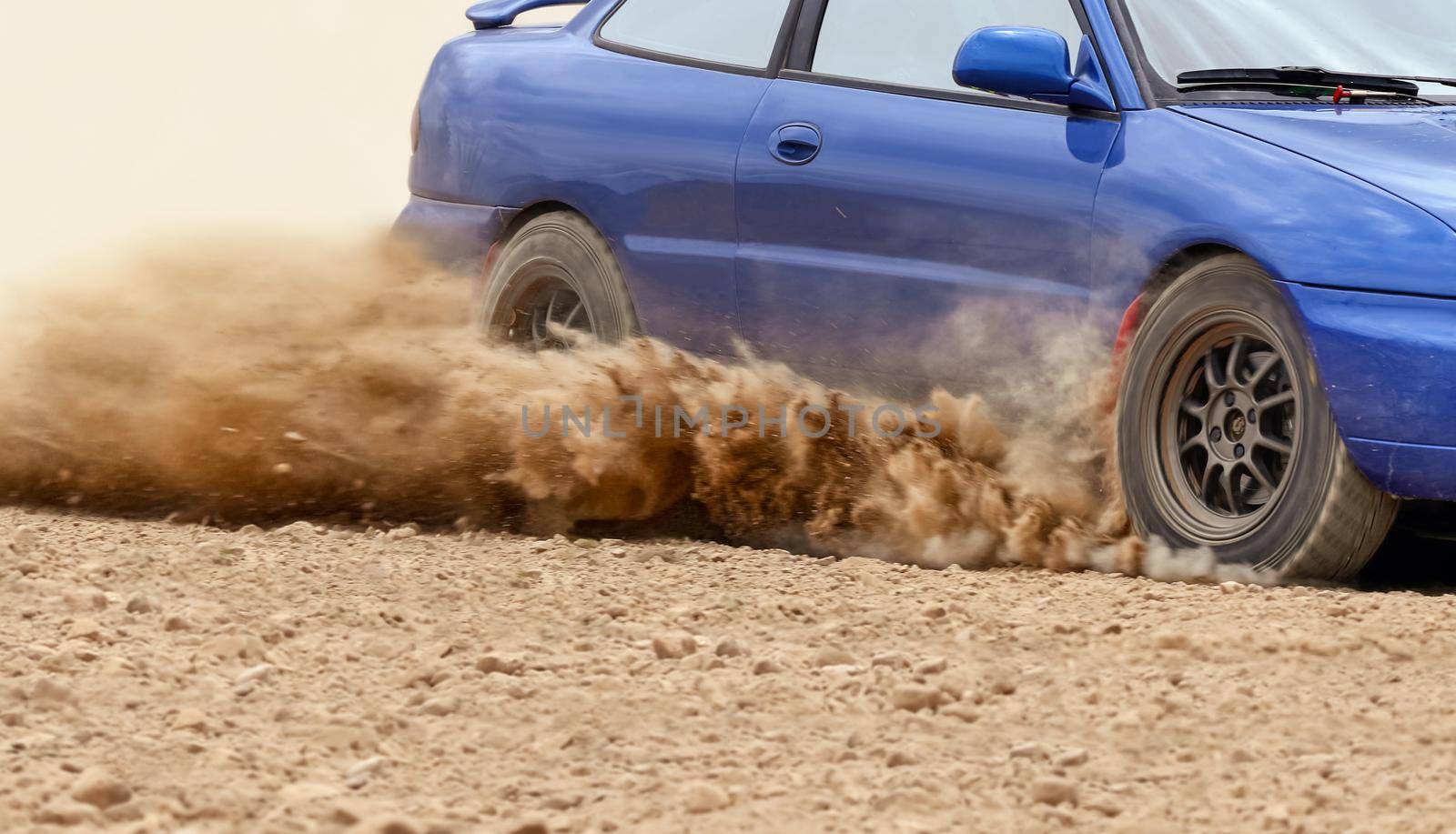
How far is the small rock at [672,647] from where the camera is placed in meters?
4.30

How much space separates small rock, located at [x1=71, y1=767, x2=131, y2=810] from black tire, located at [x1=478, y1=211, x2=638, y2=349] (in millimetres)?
3368

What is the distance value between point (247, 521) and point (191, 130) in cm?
2014

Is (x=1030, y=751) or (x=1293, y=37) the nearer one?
(x=1030, y=751)

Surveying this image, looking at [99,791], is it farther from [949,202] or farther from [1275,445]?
[949,202]

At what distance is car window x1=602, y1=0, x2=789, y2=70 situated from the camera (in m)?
6.41

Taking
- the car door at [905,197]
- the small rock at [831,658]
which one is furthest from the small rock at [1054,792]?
the car door at [905,197]

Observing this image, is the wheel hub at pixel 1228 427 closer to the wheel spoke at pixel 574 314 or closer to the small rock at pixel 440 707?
the small rock at pixel 440 707

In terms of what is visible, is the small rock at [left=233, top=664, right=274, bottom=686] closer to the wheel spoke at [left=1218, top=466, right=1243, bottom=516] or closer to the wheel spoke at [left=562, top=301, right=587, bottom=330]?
the wheel spoke at [left=1218, top=466, right=1243, bottom=516]

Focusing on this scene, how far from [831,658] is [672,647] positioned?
32 centimetres

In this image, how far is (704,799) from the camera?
340 cm

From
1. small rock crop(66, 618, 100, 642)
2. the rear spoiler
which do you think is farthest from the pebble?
the rear spoiler

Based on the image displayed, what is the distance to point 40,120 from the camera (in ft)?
87.2

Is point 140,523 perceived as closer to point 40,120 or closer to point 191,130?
point 191,130


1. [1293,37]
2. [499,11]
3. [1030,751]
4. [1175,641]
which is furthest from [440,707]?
[499,11]
